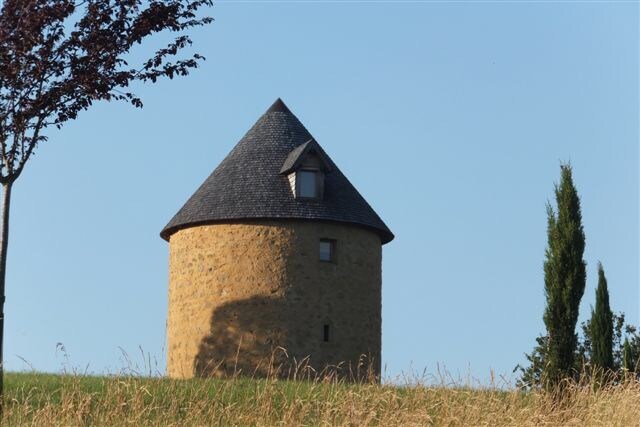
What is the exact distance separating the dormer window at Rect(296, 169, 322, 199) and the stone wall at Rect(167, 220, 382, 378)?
871mm

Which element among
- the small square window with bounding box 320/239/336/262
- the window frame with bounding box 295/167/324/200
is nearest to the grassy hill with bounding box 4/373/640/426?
the small square window with bounding box 320/239/336/262

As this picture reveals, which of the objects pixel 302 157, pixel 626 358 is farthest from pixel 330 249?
pixel 626 358

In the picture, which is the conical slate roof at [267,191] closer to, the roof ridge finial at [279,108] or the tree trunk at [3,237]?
the roof ridge finial at [279,108]

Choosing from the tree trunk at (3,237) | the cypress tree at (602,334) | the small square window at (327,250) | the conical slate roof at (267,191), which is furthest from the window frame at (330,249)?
the tree trunk at (3,237)

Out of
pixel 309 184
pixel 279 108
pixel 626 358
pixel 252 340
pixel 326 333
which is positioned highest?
pixel 279 108

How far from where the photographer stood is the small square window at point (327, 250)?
82.6ft

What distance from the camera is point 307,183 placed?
25.5 m

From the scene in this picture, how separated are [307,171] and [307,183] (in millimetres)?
340

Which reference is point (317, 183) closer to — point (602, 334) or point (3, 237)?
point (602, 334)

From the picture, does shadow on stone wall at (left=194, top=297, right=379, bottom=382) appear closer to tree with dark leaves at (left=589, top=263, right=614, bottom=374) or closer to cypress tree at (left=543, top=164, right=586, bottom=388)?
tree with dark leaves at (left=589, top=263, right=614, bottom=374)

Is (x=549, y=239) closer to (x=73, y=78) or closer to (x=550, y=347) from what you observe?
(x=550, y=347)

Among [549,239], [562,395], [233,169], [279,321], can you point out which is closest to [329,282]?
[279,321]

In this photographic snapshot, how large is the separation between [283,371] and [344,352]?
1.61m

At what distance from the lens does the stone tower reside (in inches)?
960
